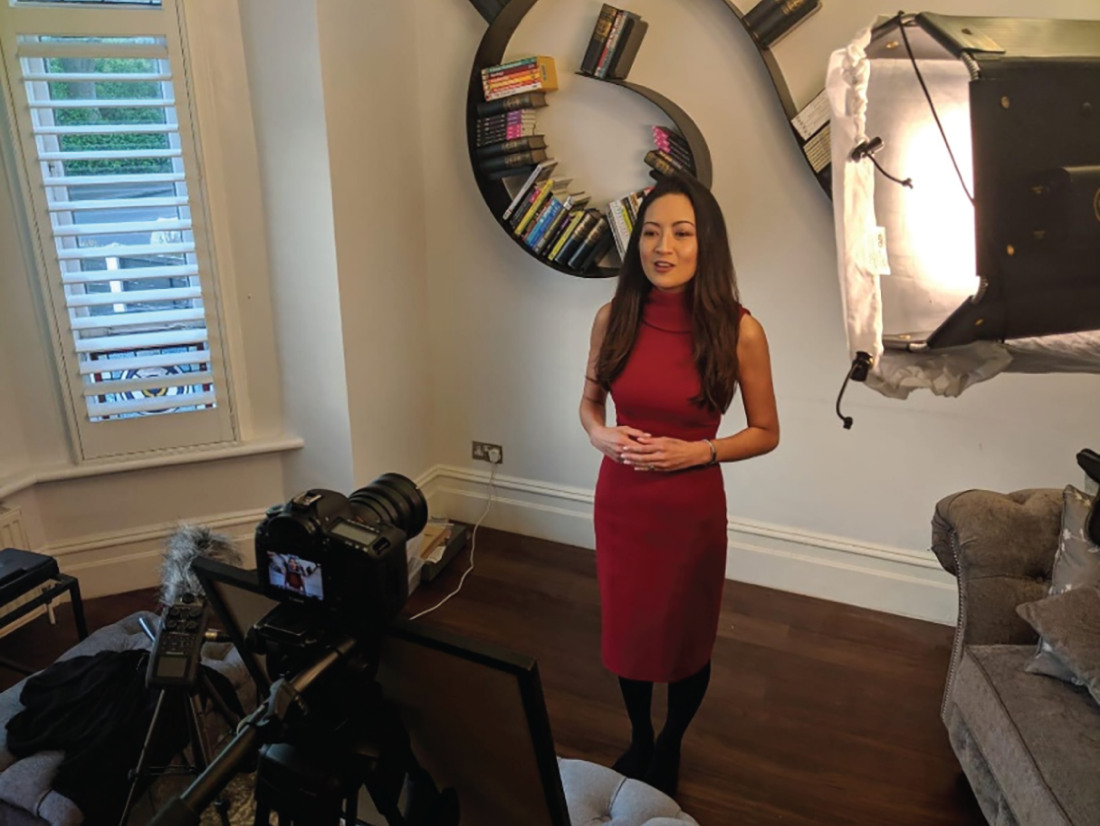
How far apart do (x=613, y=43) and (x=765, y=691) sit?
1893 millimetres

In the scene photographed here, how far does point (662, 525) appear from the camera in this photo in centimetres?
162

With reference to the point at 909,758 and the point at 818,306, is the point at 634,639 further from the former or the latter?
the point at 818,306

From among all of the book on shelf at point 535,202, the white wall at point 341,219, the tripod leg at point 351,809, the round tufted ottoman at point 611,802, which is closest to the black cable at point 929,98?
the tripod leg at point 351,809

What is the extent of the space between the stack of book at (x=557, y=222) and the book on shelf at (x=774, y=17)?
0.65 m

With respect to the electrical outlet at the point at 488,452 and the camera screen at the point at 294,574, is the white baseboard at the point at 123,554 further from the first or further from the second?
the camera screen at the point at 294,574

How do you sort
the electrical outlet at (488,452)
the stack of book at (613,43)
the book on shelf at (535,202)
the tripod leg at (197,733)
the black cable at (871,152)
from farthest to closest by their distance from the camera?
the electrical outlet at (488,452), the book on shelf at (535,202), the stack of book at (613,43), the tripod leg at (197,733), the black cable at (871,152)

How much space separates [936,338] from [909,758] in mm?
1455

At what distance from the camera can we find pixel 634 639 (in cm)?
169

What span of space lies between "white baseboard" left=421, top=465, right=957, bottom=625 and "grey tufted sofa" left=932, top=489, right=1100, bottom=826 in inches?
25.6

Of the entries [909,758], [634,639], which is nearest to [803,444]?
[909,758]

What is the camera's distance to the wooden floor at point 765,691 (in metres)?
1.83

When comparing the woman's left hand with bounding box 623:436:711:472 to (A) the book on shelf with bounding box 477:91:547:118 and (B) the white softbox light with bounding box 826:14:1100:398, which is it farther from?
(A) the book on shelf with bounding box 477:91:547:118

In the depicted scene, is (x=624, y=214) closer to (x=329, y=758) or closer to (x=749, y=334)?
(x=749, y=334)

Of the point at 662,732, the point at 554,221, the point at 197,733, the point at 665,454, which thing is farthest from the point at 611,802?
the point at 554,221
